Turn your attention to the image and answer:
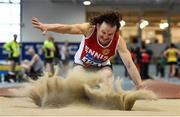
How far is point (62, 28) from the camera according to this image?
4.42 meters

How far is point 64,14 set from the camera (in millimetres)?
26469

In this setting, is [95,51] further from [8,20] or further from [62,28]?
[8,20]

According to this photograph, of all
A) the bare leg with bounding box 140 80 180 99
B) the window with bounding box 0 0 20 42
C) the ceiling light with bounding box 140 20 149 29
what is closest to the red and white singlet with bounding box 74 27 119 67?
the bare leg with bounding box 140 80 180 99

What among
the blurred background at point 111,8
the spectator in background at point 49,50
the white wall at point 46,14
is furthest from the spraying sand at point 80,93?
the white wall at point 46,14

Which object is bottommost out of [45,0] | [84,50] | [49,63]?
[49,63]

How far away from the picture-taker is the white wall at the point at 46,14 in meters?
26.1

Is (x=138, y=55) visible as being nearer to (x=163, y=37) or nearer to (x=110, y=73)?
(x=163, y=37)

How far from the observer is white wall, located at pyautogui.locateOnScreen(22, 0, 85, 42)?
26.1 m

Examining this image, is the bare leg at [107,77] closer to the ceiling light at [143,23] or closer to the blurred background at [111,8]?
the blurred background at [111,8]

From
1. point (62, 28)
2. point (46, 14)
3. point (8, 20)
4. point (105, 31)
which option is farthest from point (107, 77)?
point (46, 14)

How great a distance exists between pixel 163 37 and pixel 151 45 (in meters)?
1.14

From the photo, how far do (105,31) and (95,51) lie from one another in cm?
37

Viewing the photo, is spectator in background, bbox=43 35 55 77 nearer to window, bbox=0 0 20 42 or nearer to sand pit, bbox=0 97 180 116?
window, bbox=0 0 20 42

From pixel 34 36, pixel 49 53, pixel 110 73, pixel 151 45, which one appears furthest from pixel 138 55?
pixel 110 73
